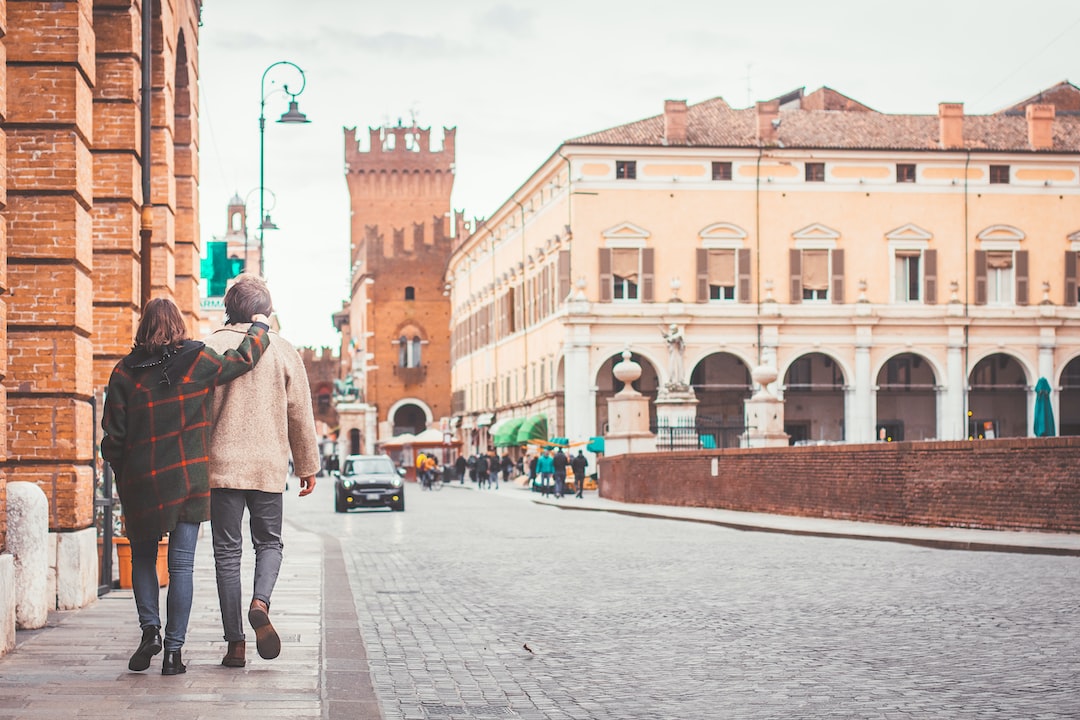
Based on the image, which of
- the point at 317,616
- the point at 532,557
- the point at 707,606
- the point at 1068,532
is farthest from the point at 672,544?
the point at 317,616

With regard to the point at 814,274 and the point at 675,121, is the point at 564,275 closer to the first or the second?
the point at 675,121

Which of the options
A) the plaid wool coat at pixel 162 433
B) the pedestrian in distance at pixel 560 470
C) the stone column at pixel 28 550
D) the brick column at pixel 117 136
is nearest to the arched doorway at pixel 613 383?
the pedestrian in distance at pixel 560 470

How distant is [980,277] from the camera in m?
63.0

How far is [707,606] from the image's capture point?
1242 centimetres

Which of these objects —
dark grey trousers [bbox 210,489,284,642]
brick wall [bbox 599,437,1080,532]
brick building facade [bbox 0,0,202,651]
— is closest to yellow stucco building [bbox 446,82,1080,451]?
brick wall [bbox 599,437,1080,532]

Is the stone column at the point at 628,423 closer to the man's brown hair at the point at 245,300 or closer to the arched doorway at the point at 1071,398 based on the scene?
the arched doorway at the point at 1071,398

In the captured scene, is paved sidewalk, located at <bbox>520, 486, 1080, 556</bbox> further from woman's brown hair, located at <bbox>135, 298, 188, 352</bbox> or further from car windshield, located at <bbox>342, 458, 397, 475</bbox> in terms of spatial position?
woman's brown hair, located at <bbox>135, 298, 188, 352</bbox>

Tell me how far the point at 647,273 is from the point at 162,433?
53.7 meters

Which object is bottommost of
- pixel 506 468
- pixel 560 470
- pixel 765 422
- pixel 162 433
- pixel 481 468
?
pixel 506 468

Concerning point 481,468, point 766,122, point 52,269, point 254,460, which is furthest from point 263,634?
point 766,122

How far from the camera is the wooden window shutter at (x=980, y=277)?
62.9 m

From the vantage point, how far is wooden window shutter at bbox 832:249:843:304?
62.3 meters

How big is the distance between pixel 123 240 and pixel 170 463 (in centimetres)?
802

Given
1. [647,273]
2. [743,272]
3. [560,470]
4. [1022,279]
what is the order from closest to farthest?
[560,470]
[647,273]
[743,272]
[1022,279]
